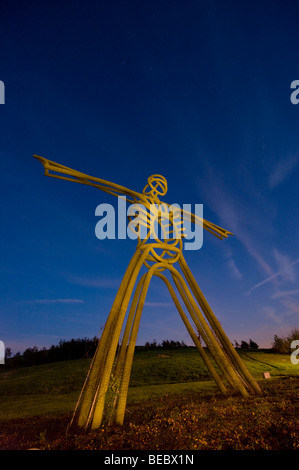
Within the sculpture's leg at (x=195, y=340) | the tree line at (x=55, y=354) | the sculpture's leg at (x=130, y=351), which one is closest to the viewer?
the sculpture's leg at (x=130, y=351)

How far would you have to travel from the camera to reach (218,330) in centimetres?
822

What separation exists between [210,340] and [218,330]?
1.75 feet

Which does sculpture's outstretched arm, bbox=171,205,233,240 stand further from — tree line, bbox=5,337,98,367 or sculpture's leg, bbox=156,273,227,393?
tree line, bbox=5,337,98,367

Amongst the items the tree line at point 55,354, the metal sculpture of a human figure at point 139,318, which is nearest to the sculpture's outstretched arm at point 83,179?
the metal sculpture of a human figure at point 139,318

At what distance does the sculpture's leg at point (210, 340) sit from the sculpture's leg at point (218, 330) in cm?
28

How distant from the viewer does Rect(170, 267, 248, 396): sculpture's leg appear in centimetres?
766

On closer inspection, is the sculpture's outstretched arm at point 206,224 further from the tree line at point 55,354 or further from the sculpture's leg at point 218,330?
the tree line at point 55,354

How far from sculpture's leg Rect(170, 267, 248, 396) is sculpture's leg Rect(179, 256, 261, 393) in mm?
283

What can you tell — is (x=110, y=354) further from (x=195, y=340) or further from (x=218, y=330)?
(x=218, y=330)

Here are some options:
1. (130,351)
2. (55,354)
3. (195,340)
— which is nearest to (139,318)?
(130,351)

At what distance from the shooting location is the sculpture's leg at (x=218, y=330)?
26.2ft
